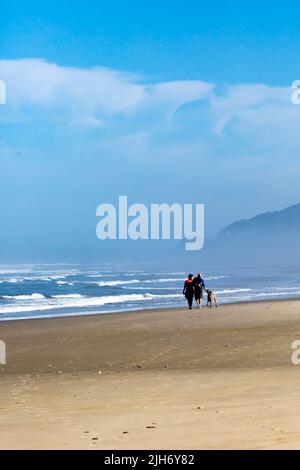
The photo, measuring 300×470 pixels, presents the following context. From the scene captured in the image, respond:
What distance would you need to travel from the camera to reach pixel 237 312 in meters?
29.8

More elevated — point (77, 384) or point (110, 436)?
point (77, 384)

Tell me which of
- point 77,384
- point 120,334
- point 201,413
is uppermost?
point 120,334

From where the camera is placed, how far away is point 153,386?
40.5 feet

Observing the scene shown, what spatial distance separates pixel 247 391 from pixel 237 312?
738 inches

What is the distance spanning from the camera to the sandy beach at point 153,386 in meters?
8.05

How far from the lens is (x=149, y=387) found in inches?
482

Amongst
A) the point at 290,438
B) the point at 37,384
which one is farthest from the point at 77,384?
the point at 290,438

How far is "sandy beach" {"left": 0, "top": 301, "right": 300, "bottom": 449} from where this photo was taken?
805cm

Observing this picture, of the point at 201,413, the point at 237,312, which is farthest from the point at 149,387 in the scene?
the point at 237,312

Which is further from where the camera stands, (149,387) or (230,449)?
(149,387)

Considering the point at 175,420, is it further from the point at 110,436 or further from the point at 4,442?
the point at 4,442

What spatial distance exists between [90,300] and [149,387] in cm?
3522
